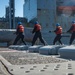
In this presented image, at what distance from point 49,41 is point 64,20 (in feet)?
Result: 54.4

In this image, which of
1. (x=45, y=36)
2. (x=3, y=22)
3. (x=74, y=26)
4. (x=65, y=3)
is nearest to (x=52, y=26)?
(x=65, y=3)

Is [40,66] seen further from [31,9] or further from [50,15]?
[31,9]

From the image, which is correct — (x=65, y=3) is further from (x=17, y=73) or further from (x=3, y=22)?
(x=17, y=73)

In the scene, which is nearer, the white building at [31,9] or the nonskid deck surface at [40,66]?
the nonskid deck surface at [40,66]

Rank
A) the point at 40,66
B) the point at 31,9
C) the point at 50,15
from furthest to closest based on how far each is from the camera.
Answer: the point at 31,9 → the point at 50,15 → the point at 40,66

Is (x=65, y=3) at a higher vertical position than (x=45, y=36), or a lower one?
higher

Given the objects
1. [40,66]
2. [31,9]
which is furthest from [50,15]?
[40,66]

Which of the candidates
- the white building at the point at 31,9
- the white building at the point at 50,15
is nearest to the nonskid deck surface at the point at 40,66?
the white building at the point at 50,15

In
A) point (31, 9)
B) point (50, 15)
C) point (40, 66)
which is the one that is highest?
point (31, 9)

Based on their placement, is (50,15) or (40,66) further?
(50,15)

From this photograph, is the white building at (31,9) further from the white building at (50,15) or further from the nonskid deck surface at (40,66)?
the nonskid deck surface at (40,66)

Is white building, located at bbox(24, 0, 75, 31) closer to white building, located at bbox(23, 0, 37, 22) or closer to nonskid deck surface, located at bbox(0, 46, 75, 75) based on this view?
white building, located at bbox(23, 0, 37, 22)

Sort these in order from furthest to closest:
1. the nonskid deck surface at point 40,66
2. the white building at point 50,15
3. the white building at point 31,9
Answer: the white building at point 31,9
the white building at point 50,15
the nonskid deck surface at point 40,66

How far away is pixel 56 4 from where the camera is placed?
3591cm
